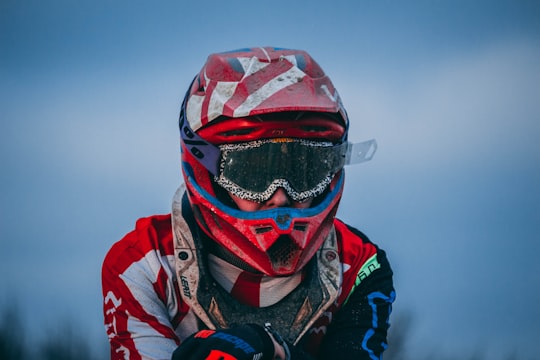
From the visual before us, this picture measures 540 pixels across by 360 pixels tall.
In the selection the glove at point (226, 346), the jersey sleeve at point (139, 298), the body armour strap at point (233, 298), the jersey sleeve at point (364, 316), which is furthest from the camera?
the jersey sleeve at point (364, 316)

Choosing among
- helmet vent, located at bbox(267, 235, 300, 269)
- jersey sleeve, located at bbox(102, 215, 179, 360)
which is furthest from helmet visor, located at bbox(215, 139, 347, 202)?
jersey sleeve, located at bbox(102, 215, 179, 360)

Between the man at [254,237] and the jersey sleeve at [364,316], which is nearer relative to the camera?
the man at [254,237]

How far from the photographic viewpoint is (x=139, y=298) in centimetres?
321

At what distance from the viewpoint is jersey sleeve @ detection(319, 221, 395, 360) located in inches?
134

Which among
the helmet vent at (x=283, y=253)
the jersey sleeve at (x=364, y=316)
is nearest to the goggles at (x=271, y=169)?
the helmet vent at (x=283, y=253)

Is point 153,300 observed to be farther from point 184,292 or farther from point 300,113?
point 300,113

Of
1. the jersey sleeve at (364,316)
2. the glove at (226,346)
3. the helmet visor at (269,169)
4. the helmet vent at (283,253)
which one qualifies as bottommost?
the jersey sleeve at (364,316)

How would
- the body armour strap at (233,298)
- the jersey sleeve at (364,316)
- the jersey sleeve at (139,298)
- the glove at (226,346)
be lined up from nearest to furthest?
the glove at (226,346) → the jersey sleeve at (139,298) → the body armour strap at (233,298) → the jersey sleeve at (364,316)

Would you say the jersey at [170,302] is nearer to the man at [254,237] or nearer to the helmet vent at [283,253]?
the man at [254,237]

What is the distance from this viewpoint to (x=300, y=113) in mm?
3266

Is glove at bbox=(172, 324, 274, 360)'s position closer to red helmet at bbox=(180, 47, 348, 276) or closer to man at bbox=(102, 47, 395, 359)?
man at bbox=(102, 47, 395, 359)

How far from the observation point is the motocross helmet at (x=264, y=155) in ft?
10.4

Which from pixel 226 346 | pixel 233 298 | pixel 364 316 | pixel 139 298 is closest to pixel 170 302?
pixel 139 298

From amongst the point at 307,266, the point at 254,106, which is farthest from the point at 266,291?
the point at 254,106
